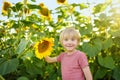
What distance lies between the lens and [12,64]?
3215 mm

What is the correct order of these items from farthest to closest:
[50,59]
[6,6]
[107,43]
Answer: [6,6], [107,43], [50,59]

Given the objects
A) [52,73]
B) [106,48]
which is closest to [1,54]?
[52,73]

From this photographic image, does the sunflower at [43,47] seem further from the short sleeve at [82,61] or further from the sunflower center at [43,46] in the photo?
the short sleeve at [82,61]

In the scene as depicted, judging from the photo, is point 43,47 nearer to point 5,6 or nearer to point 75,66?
point 75,66

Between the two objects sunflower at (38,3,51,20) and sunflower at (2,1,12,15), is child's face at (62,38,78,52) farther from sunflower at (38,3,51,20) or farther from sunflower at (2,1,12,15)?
sunflower at (2,1,12,15)

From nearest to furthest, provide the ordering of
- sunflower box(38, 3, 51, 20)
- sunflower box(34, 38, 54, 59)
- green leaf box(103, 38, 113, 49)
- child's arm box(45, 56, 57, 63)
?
sunflower box(34, 38, 54, 59) < child's arm box(45, 56, 57, 63) < green leaf box(103, 38, 113, 49) < sunflower box(38, 3, 51, 20)

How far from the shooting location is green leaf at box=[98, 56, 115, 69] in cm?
357

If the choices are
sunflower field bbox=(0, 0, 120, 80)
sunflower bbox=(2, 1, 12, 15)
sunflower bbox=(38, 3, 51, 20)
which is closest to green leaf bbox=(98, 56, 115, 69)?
sunflower field bbox=(0, 0, 120, 80)

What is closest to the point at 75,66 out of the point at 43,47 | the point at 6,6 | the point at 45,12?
the point at 43,47

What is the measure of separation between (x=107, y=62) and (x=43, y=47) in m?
0.69

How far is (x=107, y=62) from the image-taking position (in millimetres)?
3566

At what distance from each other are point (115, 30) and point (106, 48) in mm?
182

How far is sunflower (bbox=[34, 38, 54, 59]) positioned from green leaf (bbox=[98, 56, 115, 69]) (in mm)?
635

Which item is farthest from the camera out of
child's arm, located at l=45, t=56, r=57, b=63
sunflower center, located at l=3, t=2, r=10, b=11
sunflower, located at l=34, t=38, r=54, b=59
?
sunflower center, located at l=3, t=2, r=10, b=11
